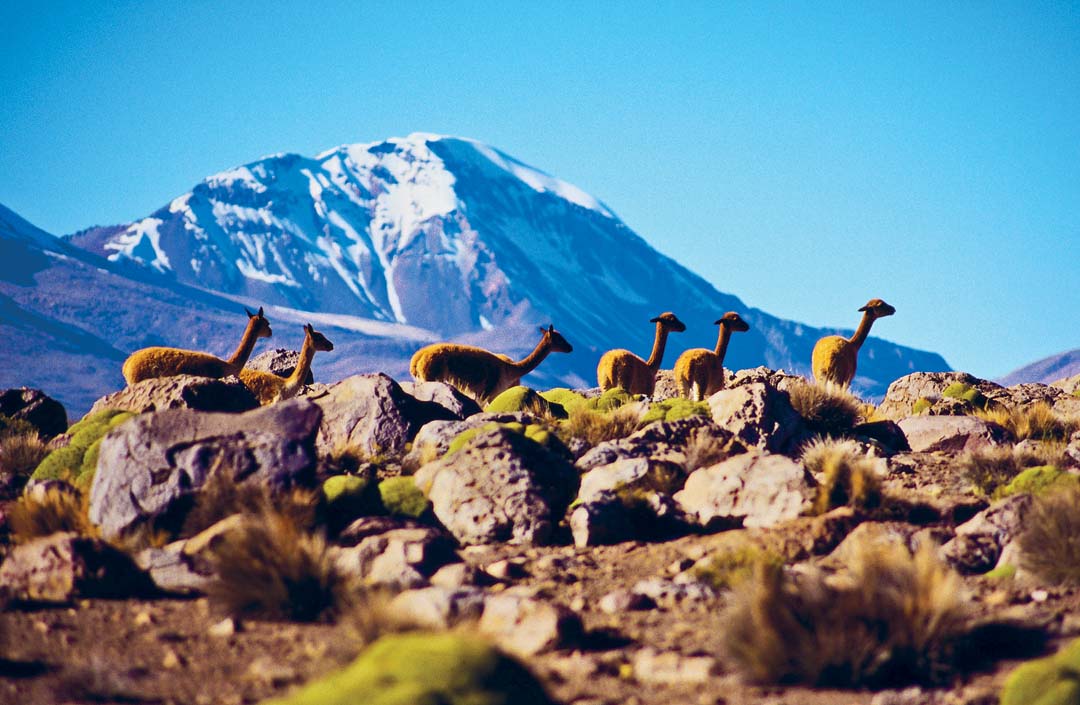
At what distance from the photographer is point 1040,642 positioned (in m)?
10.0

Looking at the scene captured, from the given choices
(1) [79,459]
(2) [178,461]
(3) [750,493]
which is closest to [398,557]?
(2) [178,461]

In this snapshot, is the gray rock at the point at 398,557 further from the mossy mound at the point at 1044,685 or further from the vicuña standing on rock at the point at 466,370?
the vicuña standing on rock at the point at 466,370

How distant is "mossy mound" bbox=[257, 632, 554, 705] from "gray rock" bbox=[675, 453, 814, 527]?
5877mm

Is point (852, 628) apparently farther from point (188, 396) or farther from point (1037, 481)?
point (188, 396)

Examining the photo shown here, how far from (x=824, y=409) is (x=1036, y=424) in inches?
159

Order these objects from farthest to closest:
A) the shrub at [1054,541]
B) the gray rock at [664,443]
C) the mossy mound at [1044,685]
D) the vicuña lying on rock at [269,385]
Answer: the vicuña lying on rock at [269,385], the gray rock at [664,443], the shrub at [1054,541], the mossy mound at [1044,685]

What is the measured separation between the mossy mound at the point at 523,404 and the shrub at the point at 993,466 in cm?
707

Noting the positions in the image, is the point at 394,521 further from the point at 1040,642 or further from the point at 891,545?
the point at 1040,642

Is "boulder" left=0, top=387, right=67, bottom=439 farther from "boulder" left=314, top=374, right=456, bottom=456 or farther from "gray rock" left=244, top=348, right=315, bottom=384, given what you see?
"gray rock" left=244, top=348, right=315, bottom=384

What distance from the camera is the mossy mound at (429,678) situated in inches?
300

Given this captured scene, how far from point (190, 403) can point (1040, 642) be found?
12.5 m

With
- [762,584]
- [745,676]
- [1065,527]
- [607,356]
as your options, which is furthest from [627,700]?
[607,356]

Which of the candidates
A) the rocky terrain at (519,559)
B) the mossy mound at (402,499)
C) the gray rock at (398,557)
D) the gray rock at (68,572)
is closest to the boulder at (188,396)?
the rocky terrain at (519,559)

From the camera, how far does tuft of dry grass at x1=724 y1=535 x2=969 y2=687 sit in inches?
360
